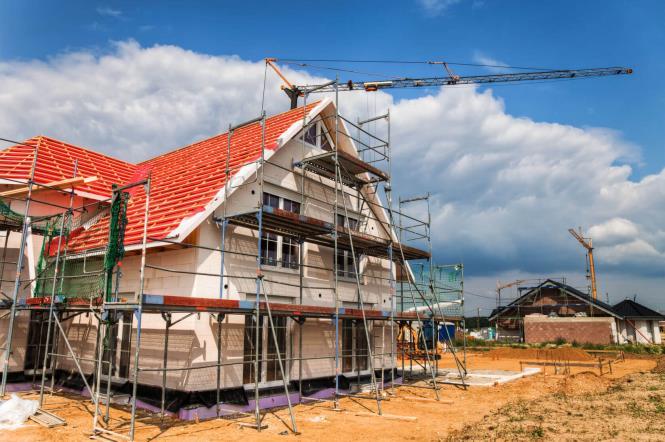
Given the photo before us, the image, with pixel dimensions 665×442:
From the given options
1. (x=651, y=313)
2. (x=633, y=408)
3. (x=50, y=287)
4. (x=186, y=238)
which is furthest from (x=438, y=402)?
(x=651, y=313)

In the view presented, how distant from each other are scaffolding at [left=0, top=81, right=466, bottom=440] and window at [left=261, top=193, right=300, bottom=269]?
59mm

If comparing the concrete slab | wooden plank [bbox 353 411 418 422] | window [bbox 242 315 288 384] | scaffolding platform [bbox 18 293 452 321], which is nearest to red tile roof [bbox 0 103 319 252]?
scaffolding platform [bbox 18 293 452 321]

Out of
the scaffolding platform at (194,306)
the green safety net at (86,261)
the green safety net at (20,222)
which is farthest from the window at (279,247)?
the green safety net at (20,222)

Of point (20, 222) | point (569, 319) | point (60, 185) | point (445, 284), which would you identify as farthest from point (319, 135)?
point (569, 319)

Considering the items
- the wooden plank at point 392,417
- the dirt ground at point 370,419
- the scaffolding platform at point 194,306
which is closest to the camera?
the scaffolding platform at point 194,306

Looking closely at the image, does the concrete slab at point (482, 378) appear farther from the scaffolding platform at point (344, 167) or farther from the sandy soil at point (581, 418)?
the scaffolding platform at point (344, 167)

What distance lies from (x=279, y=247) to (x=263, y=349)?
299 centimetres

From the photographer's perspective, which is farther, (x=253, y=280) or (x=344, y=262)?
(x=344, y=262)

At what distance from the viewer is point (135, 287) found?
12.8 meters

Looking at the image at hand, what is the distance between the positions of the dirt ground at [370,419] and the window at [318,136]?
28.1 ft

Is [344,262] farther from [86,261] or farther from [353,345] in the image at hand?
[86,261]

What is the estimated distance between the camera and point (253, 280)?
1284cm

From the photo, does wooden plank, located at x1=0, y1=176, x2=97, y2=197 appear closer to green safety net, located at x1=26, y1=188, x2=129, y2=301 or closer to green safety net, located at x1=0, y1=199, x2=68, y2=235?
green safety net, located at x1=0, y1=199, x2=68, y2=235

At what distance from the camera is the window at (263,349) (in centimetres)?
1224
